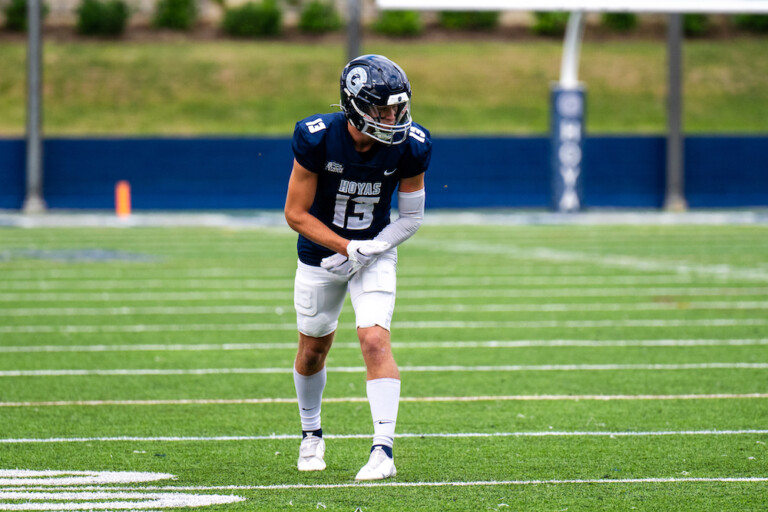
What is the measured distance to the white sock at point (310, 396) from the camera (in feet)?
17.6

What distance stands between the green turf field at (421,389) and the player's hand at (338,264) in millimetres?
853

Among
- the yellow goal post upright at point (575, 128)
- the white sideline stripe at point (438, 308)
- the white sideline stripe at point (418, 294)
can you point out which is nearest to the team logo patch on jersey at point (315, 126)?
the white sideline stripe at point (438, 308)

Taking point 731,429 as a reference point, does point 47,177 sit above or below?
below

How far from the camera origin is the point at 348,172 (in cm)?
502

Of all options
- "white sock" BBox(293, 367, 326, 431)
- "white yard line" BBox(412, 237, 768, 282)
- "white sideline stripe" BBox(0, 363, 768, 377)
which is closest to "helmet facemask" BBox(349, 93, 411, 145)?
"white sock" BBox(293, 367, 326, 431)

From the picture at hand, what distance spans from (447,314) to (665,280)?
133 inches

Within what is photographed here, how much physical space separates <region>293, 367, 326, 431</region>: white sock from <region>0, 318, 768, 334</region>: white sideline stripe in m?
4.53

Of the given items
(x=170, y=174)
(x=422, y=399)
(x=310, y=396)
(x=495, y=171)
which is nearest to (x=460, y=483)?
(x=310, y=396)

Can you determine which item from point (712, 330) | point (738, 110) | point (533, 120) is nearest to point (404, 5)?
point (712, 330)

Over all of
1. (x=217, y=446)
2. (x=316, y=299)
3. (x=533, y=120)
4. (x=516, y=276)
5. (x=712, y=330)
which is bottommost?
(x=533, y=120)

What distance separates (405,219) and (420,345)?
400 cm

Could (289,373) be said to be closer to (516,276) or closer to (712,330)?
(712,330)

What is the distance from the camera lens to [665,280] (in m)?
13.2

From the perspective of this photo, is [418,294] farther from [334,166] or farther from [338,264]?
[334,166]
